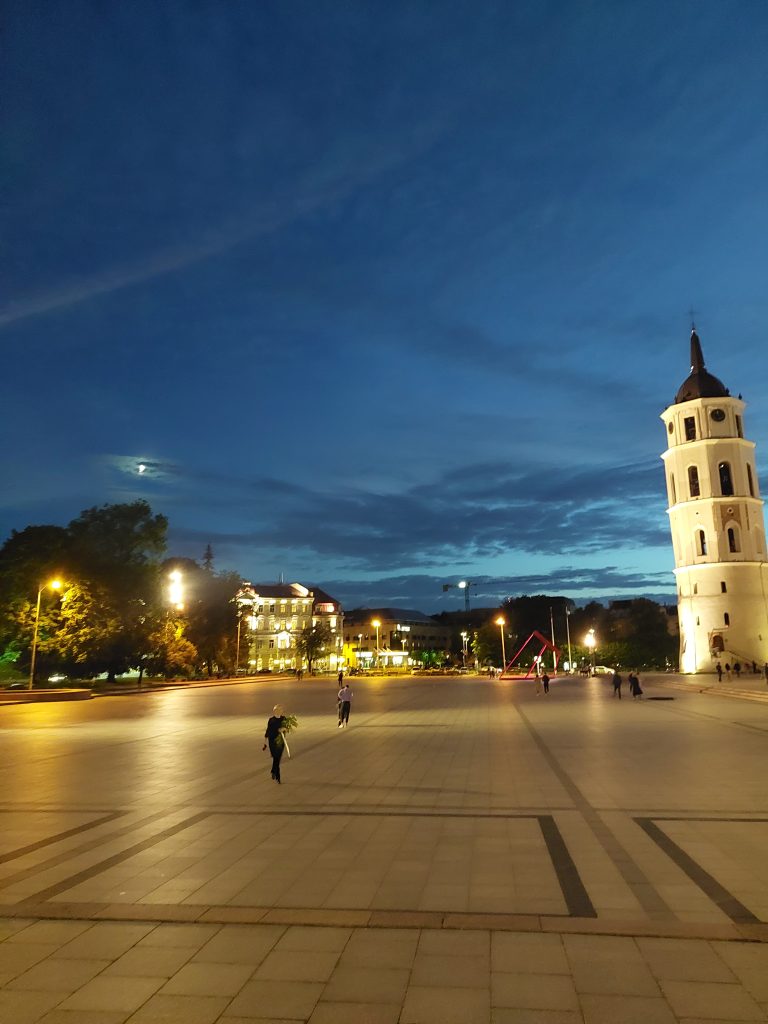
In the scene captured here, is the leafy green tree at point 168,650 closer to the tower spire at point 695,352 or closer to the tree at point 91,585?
the tree at point 91,585

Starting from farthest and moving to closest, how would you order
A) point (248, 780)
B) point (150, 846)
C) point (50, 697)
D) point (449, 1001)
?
point (50, 697)
point (248, 780)
point (150, 846)
point (449, 1001)

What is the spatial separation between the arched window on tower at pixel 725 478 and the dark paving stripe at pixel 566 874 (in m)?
69.6

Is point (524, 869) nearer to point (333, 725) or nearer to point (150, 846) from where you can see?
point (150, 846)

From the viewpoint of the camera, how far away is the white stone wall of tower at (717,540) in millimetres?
68312

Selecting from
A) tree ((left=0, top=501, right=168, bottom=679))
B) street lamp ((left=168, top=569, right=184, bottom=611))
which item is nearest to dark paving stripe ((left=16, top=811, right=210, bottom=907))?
tree ((left=0, top=501, right=168, bottom=679))

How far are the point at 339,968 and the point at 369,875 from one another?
7.72 ft

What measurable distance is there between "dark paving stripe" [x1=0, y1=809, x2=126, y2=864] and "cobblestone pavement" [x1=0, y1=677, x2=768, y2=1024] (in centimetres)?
5

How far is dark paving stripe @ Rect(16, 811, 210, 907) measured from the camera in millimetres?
6980

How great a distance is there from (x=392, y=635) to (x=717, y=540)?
94937 mm

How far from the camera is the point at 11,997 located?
4.82m

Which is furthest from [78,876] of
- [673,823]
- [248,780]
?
[673,823]

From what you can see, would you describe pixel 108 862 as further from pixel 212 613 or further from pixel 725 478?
pixel 725 478

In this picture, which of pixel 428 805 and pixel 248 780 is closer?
pixel 428 805

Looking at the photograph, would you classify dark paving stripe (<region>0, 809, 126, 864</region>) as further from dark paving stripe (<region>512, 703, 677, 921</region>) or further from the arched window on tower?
the arched window on tower
